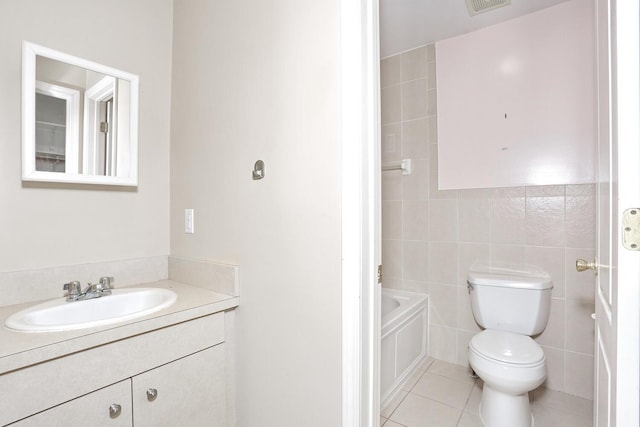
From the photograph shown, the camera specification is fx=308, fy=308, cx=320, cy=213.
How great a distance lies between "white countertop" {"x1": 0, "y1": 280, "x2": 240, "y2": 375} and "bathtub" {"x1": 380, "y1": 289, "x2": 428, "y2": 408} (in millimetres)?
894

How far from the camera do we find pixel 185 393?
3.84ft

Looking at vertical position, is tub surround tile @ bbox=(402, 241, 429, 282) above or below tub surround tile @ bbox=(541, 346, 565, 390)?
above

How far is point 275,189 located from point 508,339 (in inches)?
60.0

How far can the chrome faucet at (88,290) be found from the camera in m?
1.26

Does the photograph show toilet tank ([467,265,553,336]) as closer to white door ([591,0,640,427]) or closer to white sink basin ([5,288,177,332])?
white door ([591,0,640,427])

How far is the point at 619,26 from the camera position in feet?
1.85

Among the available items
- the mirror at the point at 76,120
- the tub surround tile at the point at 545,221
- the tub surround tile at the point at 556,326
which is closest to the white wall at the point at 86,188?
the mirror at the point at 76,120

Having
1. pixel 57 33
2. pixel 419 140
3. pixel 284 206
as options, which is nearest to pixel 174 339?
pixel 284 206

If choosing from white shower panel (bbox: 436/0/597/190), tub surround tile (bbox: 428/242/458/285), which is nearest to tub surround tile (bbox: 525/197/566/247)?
white shower panel (bbox: 436/0/597/190)

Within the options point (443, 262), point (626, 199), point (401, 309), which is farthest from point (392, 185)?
point (626, 199)

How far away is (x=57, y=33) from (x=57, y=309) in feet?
3.83

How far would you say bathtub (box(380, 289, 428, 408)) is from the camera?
178 cm

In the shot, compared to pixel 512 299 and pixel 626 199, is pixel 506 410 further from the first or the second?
pixel 626 199

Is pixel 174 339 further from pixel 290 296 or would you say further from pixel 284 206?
pixel 284 206
